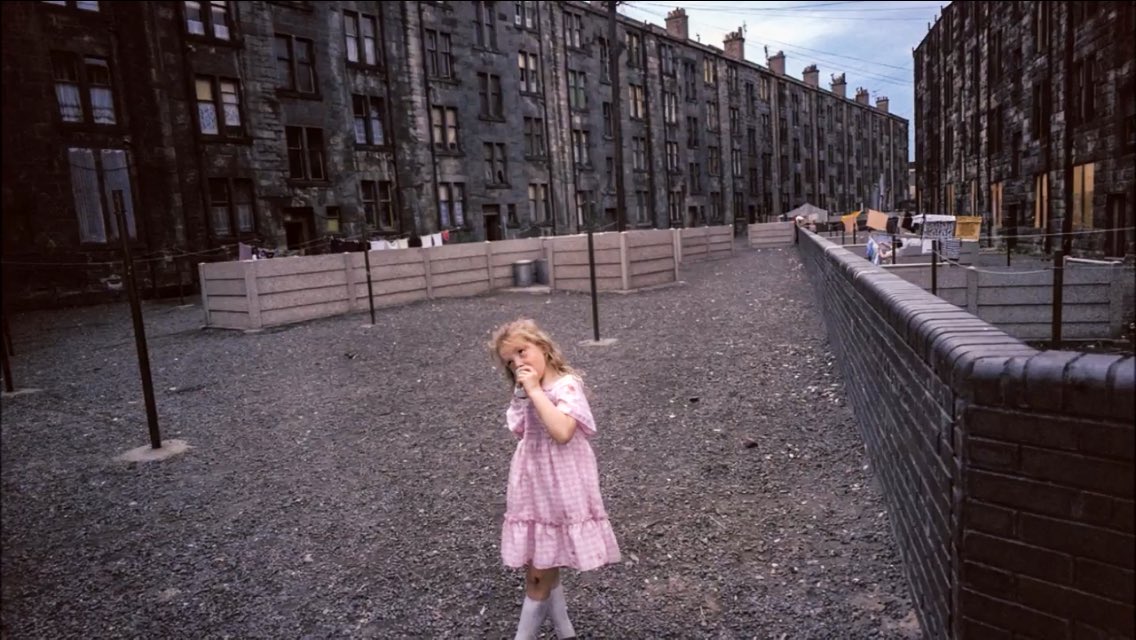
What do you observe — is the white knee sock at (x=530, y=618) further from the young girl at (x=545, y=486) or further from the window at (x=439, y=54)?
the window at (x=439, y=54)

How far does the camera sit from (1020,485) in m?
2.30

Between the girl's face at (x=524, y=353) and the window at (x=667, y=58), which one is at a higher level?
the window at (x=667, y=58)

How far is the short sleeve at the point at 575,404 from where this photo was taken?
327cm

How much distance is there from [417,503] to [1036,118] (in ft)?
107

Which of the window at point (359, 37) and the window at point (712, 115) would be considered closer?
the window at point (359, 37)

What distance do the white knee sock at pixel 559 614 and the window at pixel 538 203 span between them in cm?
3591

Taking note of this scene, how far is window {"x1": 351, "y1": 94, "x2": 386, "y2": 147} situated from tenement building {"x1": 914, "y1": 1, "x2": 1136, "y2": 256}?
82.7 ft

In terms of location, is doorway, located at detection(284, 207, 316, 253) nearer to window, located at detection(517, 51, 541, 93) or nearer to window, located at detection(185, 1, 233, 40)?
window, located at detection(185, 1, 233, 40)

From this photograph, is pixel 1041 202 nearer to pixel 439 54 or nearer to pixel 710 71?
pixel 439 54

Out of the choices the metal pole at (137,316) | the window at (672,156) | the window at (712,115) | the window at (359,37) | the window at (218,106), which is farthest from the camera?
the window at (712,115)

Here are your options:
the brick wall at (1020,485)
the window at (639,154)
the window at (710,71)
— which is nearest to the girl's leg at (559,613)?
the brick wall at (1020,485)

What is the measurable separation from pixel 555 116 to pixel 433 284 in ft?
78.7

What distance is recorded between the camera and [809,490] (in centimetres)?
530

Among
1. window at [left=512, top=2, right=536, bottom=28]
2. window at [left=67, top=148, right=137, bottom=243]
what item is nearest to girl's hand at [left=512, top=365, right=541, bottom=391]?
window at [left=67, top=148, right=137, bottom=243]
